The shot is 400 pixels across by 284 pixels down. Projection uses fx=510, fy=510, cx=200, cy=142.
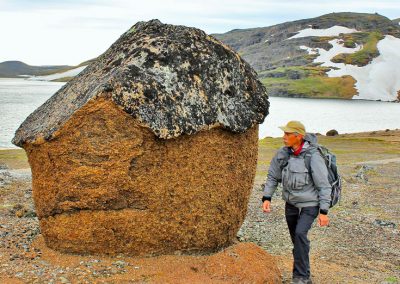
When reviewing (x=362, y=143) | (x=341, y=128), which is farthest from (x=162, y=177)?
(x=341, y=128)

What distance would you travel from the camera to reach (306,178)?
31.2ft

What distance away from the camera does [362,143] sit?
58406 millimetres

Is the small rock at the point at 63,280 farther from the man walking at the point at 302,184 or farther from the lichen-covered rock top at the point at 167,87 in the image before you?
the man walking at the point at 302,184

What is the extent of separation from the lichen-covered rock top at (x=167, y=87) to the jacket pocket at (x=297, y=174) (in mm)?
1497

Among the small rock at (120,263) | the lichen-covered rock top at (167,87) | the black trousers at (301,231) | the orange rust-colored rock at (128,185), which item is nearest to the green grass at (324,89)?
the lichen-covered rock top at (167,87)

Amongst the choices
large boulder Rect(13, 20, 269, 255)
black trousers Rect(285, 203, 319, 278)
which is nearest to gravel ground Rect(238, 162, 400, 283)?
black trousers Rect(285, 203, 319, 278)

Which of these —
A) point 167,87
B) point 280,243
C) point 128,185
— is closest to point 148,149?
point 128,185

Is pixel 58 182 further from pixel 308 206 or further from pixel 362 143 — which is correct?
pixel 362 143

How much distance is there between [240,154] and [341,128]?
81.5 meters

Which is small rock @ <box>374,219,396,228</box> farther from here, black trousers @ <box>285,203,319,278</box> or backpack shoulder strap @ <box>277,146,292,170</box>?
backpack shoulder strap @ <box>277,146,292,170</box>

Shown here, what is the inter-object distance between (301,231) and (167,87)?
3.76 meters

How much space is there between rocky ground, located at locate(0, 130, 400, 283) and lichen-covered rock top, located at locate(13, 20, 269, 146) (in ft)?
7.78

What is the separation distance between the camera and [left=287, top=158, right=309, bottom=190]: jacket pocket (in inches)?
375

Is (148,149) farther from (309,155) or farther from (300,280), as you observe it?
(300,280)
